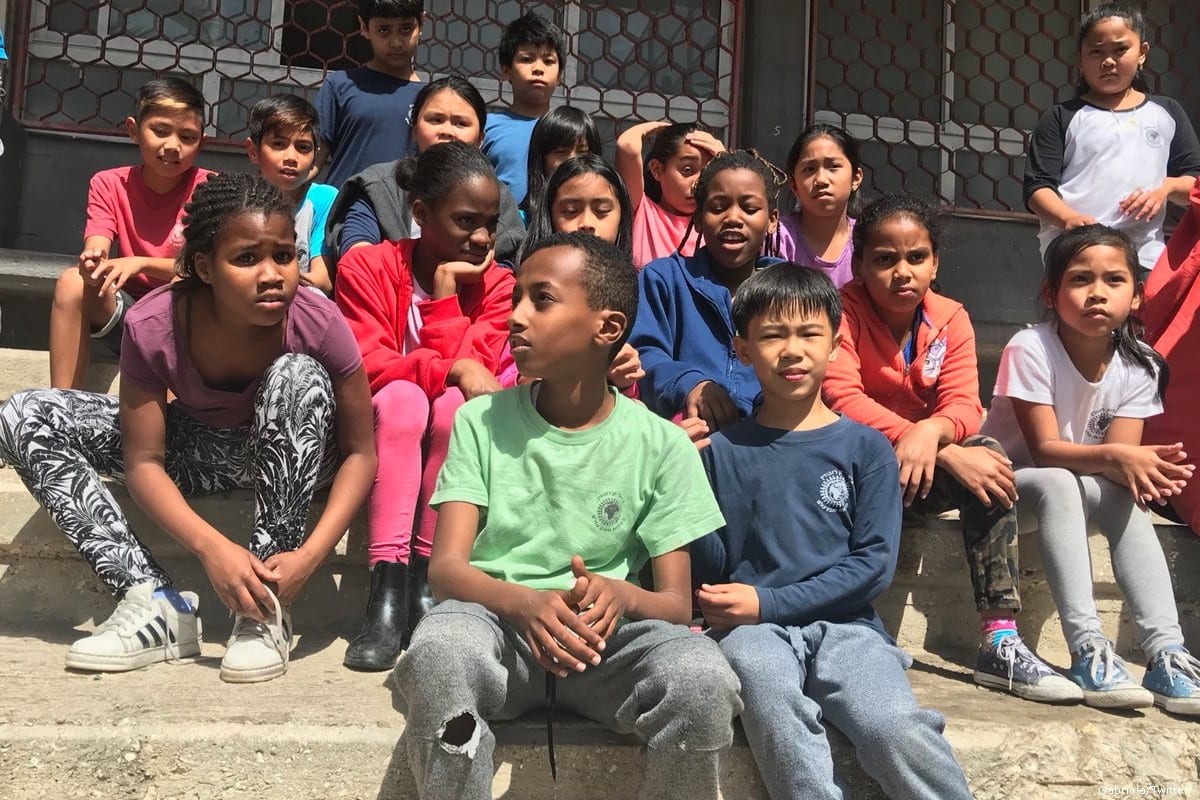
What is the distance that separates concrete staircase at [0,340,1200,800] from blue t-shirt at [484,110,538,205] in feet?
5.07

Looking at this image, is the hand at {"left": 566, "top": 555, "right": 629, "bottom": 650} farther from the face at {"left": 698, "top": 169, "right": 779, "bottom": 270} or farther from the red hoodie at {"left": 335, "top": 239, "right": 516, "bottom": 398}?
the face at {"left": 698, "top": 169, "right": 779, "bottom": 270}

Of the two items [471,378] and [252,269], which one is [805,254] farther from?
[252,269]

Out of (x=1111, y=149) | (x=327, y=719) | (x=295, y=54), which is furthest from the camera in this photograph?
(x=295, y=54)

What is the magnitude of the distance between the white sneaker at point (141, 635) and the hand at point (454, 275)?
907mm

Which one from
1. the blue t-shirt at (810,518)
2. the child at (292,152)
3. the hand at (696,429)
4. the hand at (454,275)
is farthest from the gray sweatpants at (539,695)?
the child at (292,152)

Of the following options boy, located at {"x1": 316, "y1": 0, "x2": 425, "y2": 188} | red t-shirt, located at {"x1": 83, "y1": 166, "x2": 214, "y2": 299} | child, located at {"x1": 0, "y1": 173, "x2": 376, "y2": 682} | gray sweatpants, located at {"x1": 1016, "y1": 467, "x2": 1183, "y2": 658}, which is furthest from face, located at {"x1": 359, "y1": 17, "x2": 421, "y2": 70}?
gray sweatpants, located at {"x1": 1016, "y1": 467, "x2": 1183, "y2": 658}

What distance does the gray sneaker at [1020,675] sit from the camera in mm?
2271

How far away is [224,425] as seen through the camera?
95.5 inches

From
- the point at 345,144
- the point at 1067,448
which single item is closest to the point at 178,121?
the point at 345,144

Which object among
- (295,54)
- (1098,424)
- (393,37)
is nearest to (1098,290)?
(1098,424)

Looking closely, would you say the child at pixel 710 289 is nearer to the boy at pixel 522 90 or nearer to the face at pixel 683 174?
the face at pixel 683 174

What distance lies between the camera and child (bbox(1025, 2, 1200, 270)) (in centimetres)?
374

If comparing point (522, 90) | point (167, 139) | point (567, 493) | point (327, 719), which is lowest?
point (327, 719)

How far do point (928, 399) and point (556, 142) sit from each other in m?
1.35
